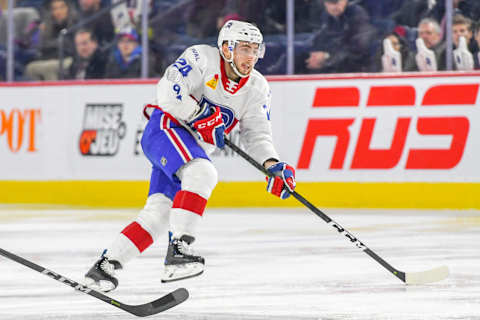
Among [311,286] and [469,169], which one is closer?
[311,286]

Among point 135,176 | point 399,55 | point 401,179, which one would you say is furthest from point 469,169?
point 135,176

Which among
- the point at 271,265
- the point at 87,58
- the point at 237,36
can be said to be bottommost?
the point at 271,265

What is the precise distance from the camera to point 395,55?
25.8 ft

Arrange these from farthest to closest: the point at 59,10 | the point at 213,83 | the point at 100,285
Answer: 1. the point at 59,10
2. the point at 213,83
3. the point at 100,285

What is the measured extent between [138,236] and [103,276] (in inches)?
7.6

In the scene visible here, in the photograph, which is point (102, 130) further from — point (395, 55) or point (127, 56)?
point (395, 55)

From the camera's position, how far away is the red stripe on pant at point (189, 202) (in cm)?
388

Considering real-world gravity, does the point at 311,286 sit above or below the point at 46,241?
above

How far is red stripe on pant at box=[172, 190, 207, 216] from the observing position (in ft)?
12.7

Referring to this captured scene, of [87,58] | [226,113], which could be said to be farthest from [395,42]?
[226,113]

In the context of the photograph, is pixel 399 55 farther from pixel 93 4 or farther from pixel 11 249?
pixel 11 249

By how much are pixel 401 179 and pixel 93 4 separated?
2.85 m

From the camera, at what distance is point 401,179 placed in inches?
305

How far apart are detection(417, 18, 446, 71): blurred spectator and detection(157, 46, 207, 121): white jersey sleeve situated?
3.78m
